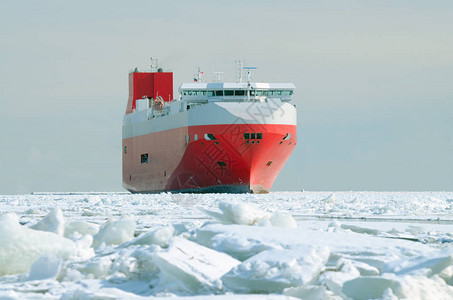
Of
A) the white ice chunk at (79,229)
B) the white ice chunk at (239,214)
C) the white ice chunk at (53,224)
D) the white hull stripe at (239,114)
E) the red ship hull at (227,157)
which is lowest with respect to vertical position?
the red ship hull at (227,157)

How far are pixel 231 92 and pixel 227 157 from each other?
3758 millimetres

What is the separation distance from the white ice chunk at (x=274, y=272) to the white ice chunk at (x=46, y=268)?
1.14m

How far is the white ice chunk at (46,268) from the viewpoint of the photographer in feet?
14.4

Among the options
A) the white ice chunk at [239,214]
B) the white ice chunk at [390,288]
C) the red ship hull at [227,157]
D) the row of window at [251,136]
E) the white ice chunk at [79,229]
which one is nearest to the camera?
the white ice chunk at [390,288]

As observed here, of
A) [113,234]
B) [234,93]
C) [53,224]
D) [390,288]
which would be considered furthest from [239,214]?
[234,93]

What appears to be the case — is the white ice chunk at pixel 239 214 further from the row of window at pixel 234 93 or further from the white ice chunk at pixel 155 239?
the row of window at pixel 234 93

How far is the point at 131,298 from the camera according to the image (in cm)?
374

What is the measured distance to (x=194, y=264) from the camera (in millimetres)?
4207

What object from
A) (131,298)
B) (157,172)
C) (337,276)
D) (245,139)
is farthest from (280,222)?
(157,172)

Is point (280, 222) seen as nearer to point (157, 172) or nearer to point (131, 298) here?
point (131, 298)

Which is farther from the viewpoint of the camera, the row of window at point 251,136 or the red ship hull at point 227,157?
the red ship hull at point 227,157

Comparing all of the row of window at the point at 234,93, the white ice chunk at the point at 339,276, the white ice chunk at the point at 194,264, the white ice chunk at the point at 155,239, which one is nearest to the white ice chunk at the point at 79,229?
the white ice chunk at the point at 155,239

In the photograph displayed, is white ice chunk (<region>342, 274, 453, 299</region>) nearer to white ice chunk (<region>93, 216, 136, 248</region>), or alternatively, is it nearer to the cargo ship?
white ice chunk (<region>93, 216, 136, 248</region>)

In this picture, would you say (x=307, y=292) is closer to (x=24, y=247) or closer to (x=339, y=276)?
(x=339, y=276)
